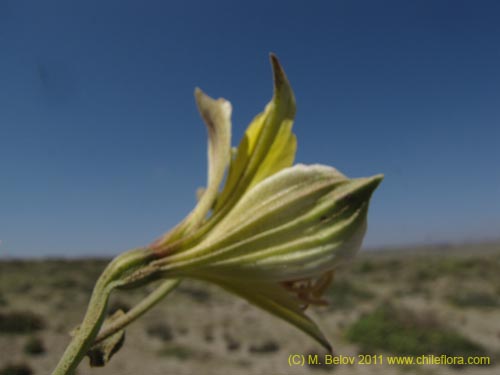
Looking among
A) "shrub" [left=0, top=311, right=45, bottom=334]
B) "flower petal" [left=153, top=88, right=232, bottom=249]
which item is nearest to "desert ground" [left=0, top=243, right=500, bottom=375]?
"shrub" [left=0, top=311, right=45, bottom=334]

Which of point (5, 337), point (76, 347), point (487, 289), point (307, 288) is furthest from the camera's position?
point (487, 289)

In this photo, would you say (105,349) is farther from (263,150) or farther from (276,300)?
(263,150)

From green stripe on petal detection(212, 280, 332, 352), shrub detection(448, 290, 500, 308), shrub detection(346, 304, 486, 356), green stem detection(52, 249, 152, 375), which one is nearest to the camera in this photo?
green stem detection(52, 249, 152, 375)

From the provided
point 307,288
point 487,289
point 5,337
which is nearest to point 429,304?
point 487,289

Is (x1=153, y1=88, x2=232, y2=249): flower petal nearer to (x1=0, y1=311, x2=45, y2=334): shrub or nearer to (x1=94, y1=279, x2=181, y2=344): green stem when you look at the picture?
(x1=94, y1=279, x2=181, y2=344): green stem

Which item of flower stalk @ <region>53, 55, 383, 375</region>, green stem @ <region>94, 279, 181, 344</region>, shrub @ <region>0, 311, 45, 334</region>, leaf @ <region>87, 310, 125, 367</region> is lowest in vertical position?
shrub @ <region>0, 311, 45, 334</region>

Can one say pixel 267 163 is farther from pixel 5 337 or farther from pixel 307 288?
Result: pixel 5 337
